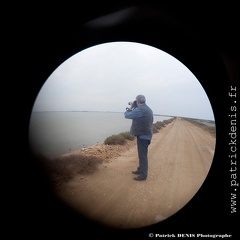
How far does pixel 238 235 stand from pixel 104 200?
193 centimetres

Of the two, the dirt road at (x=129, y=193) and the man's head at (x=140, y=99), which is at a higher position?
the man's head at (x=140, y=99)

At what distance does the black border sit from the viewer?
2518mm

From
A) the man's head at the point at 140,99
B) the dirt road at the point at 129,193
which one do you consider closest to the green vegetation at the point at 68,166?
the dirt road at the point at 129,193

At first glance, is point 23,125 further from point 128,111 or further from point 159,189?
point 159,189

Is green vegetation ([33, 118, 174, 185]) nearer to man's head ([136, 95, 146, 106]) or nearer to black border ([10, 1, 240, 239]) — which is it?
black border ([10, 1, 240, 239])

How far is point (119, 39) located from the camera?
297 cm

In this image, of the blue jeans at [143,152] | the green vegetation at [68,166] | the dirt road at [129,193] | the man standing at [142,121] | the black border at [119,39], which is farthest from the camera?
the green vegetation at [68,166]

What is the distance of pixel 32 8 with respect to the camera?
2.40 meters

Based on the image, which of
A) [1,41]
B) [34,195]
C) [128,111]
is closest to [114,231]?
[34,195]

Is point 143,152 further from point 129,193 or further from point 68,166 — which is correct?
point 68,166

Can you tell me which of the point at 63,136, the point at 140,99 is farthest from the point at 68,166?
the point at 63,136

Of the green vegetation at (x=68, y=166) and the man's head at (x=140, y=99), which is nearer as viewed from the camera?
the man's head at (x=140, y=99)

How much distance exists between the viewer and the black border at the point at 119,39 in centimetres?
252

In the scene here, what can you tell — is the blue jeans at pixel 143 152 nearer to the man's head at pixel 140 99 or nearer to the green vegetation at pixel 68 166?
the man's head at pixel 140 99
